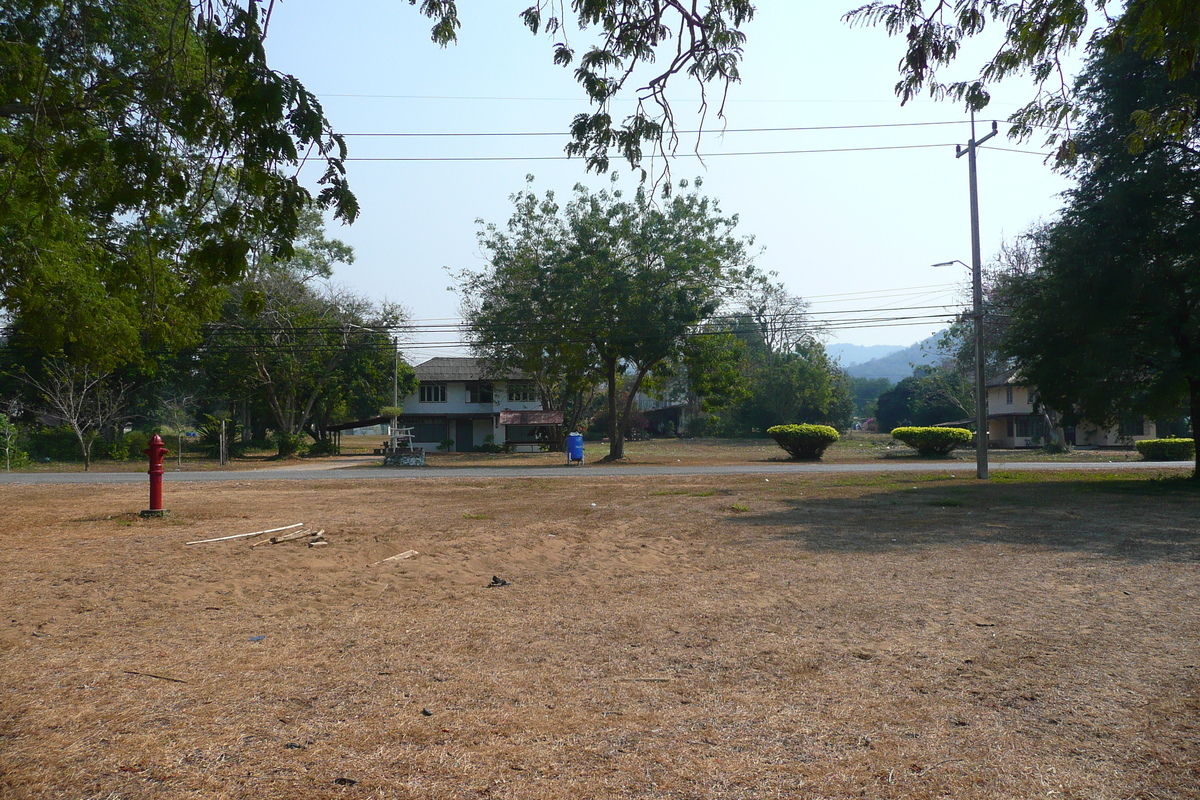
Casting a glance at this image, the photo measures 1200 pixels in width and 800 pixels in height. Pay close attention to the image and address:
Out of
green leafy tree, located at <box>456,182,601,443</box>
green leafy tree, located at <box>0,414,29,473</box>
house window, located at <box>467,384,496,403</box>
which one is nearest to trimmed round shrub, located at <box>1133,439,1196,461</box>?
green leafy tree, located at <box>456,182,601,443</box>

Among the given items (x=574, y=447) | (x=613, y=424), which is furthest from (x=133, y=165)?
(x=613, y=424)

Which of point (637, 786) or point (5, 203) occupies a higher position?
point (5, 203)

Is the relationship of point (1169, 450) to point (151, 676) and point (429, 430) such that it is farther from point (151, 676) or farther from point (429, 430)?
point (429, 430)

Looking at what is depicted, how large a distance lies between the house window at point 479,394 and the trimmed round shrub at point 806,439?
84.8 feet

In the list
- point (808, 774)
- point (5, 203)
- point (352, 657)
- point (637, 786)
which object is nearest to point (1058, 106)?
point (808, 774)

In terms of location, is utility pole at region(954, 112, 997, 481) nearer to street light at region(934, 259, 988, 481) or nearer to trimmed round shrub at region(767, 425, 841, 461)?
street light at region(934, 259, 988, 481)

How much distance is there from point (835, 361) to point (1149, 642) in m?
68.7

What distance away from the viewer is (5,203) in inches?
272

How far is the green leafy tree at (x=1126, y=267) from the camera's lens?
17.0m

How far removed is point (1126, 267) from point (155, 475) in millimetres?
19509

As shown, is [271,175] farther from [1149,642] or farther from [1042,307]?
[1042,307]

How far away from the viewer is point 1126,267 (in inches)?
685

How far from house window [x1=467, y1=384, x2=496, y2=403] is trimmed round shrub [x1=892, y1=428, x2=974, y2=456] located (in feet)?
97.4

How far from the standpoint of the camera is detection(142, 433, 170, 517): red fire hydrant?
1148cm
